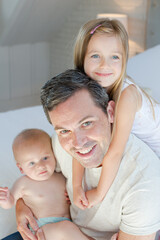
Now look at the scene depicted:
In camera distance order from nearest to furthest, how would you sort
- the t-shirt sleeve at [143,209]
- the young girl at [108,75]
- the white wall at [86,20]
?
the t-shirt sleeve at [143,209]
the young girl at [108,75]
the white wall at [86,20]

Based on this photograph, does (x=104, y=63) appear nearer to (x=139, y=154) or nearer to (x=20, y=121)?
(x=139, y=154)

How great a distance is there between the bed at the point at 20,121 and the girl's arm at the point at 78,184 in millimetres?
369

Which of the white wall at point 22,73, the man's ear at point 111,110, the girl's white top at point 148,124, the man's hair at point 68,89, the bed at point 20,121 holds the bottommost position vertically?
the white wall at point 22,73

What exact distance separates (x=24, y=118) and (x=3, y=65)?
2.45 metres

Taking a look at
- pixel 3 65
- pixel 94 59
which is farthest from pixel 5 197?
pixel 3 65

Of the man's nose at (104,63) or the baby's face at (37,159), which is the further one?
the baby's face at (37,159)

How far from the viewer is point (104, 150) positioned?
124 cm

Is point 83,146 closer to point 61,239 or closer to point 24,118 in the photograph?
point 61,239

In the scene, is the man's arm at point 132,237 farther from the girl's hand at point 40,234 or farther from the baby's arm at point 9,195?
the baby's arm at point 9,195

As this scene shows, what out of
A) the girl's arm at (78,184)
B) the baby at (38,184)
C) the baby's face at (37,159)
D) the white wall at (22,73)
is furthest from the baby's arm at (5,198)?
the white wall at (22,73)

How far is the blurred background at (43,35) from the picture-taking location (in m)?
3.65

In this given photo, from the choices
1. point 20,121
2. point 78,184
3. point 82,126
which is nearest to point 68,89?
point 82,126

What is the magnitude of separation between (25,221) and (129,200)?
48 centimetres

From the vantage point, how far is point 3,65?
4.52 m
